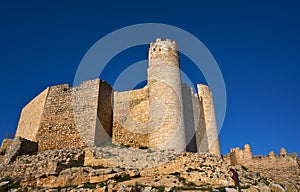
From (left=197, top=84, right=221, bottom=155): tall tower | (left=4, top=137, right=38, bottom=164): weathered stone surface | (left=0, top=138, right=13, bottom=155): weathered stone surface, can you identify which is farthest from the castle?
(left=0, top=138, right=13, bottom=155): weathered stone surface

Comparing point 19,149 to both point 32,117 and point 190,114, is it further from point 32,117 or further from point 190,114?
point 190,114

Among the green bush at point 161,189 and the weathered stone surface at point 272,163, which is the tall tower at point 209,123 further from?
the green bush at point 161,189

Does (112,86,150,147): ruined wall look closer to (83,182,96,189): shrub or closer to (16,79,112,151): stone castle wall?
(16,79,112,151): stone castle wall

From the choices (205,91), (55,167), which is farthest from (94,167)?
(205,91)

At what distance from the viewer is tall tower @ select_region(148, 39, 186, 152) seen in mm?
15055

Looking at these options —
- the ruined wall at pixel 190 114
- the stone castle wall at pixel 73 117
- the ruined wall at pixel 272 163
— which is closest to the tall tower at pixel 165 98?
the ruined wall at pixel 190 114

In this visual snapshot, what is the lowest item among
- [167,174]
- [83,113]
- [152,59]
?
[167,174]

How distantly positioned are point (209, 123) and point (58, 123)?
1088cm

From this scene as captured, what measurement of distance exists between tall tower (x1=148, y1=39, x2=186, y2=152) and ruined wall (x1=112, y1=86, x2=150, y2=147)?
4.16 ft

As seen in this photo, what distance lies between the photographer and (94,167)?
13617 millimetres

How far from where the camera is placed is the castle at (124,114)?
15.7 metres

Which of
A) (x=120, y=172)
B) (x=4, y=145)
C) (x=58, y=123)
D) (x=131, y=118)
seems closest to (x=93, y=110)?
(x=131, y=118)

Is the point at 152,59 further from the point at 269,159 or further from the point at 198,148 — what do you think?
the point at 269,159

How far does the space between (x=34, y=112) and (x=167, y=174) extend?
11379 millimetres
